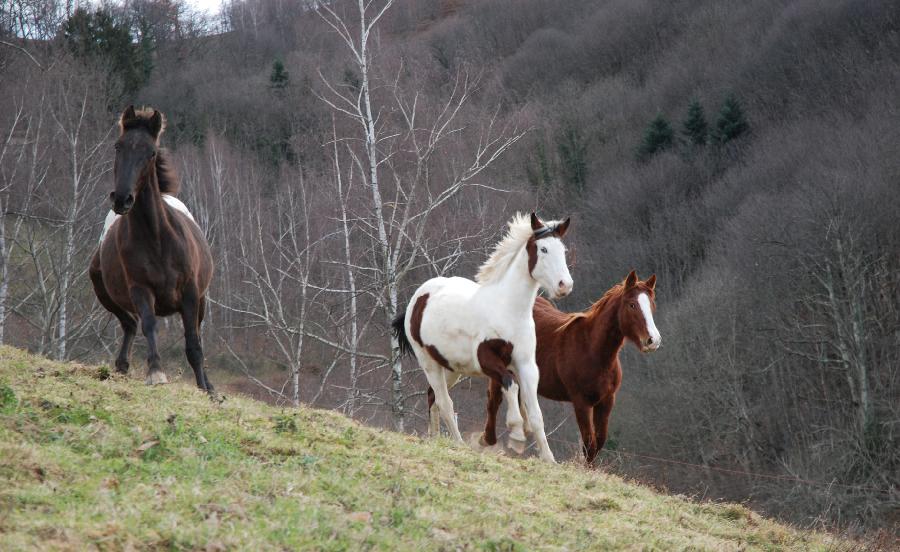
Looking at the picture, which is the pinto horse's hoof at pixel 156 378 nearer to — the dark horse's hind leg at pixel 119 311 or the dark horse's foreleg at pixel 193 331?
the dark horse's foreleg at pixel 193 331

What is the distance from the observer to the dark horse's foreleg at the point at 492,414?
10406mm

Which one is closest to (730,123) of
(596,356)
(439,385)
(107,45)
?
Answer: (107,45)

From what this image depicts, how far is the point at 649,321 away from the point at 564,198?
42.9 meters

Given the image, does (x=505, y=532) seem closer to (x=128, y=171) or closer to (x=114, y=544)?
(x=114, y=544)

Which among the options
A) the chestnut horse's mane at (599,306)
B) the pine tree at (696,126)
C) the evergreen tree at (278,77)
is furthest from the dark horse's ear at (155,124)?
the evergreen tree at (278,77)

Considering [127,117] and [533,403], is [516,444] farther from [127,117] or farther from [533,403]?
[127,117]

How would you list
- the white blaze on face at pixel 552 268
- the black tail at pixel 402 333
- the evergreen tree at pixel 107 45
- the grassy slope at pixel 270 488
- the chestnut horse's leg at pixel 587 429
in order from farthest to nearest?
the evergreen tree at pixel 107 45
the black tail at pixel 402 333
the chestnut horse's leg at pixel 587 429
the white blaze on face at pixel 552 268
the grassy slope at pixel 270 488

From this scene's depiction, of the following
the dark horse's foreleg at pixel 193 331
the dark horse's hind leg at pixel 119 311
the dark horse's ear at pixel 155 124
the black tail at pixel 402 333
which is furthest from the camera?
the black tail at pixel 402 333

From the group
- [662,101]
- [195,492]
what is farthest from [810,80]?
Answer: [195,492]

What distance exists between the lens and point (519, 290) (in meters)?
9.87

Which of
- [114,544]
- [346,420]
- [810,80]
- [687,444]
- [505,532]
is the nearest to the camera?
[114,544]

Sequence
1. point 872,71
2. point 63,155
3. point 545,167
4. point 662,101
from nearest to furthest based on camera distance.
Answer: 1. point 63,155
2. point 872,71
3. point 545,167
4. point 662,101

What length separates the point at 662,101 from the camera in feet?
192

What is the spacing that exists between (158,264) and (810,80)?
45.7 metres
